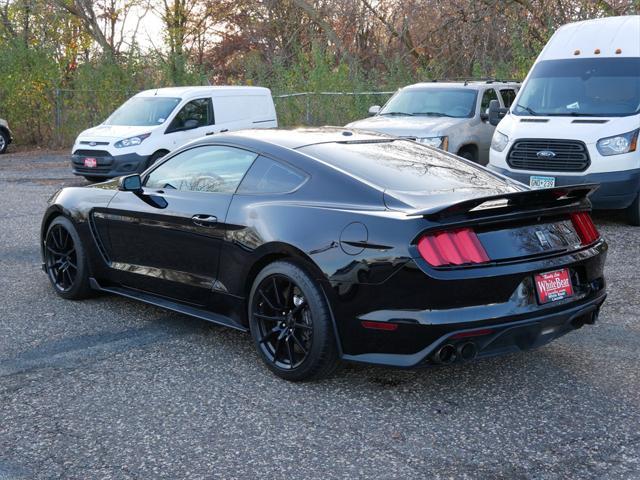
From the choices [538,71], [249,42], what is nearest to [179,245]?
[538,71]

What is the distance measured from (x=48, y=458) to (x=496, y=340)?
7.50ft

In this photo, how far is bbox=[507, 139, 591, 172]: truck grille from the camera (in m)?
9.92

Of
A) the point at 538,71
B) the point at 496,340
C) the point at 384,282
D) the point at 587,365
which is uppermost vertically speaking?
the point at 538,71

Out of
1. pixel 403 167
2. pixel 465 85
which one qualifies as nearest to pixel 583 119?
pixel 465 85

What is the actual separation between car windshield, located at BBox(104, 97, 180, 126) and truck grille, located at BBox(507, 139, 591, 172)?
7.60 m

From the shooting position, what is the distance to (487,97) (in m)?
14.1

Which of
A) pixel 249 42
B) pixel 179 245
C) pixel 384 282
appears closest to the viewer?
pixel 384 282

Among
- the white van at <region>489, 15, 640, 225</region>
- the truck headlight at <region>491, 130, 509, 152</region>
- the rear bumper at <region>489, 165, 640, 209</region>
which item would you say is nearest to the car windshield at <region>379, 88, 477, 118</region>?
the white van at <region>489, 15, 640, 225</region>

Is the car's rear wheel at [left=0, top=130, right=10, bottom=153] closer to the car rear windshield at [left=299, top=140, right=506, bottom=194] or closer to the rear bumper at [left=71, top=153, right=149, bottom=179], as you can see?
the rear bumper at [left=71, top=153, right=149, bottom=179]

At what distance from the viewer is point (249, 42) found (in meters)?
34.1

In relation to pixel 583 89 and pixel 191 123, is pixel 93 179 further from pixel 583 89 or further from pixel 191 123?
pixel 583 89

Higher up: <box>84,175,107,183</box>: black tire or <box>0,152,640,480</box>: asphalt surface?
<box>0,152,640,480</box>: asphalt surface

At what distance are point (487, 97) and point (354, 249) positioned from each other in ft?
33.4

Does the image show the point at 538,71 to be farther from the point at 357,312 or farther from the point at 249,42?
the point at 249,42
